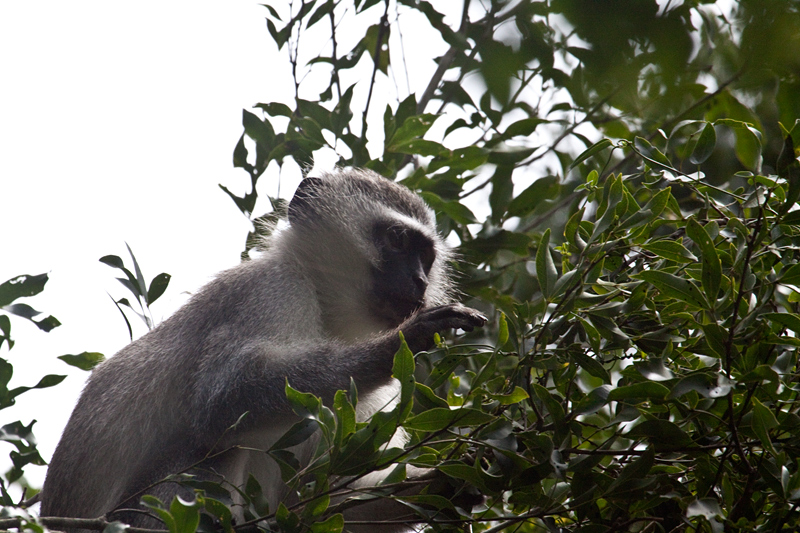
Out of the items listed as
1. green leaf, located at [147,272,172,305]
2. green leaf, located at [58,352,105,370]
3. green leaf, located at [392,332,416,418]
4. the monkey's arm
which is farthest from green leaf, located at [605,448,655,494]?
green leaf, located at [58,352,105,370]

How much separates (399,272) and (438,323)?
1.14 metres

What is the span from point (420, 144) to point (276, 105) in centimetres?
114

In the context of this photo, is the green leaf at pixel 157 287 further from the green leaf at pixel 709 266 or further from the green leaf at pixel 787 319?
the green leaf at pixel 787 319

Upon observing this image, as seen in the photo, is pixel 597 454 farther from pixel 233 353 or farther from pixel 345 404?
pixel 233 353

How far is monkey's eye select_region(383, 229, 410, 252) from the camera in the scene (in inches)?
180

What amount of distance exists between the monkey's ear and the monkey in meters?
0.01

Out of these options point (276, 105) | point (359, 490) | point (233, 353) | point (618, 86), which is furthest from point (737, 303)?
point (276, 105)

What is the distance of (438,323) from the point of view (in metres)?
3.22

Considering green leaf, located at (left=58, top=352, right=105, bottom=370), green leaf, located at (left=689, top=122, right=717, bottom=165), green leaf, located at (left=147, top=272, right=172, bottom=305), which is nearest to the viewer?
green leaf, located at (left=689, top=122, right=717, bottom=165)

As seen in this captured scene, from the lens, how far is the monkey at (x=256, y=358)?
11.3 ft

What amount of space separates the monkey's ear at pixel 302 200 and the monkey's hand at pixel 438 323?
195 cm

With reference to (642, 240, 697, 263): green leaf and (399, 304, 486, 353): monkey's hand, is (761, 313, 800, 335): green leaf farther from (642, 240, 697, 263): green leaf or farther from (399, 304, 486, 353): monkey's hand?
(399, 304, 486, 353): monkey's hand

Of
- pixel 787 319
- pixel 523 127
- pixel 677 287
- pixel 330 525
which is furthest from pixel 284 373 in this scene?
pixel 523 127

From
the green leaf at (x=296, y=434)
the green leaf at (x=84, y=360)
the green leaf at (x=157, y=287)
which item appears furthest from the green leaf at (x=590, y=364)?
the green leaf at (x=84, y=360)
